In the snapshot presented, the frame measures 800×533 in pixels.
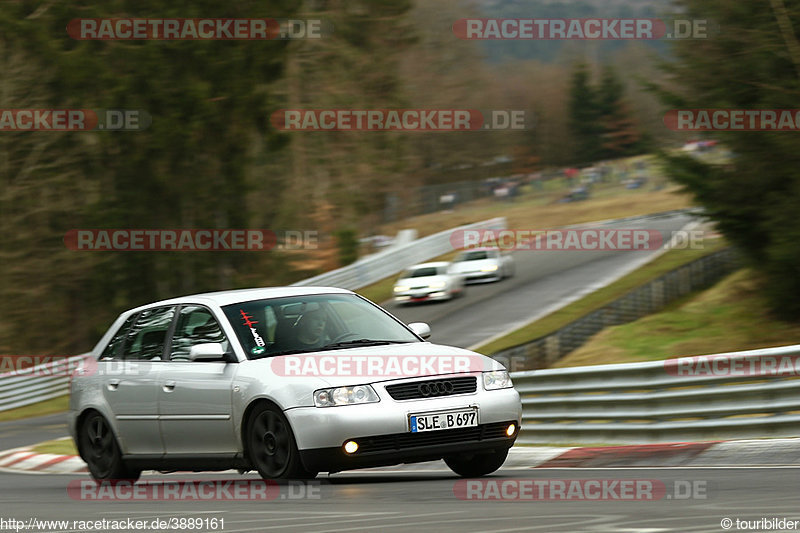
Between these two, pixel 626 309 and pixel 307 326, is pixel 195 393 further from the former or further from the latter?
pixel 626 309

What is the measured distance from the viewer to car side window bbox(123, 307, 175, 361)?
A: 32.9 feet

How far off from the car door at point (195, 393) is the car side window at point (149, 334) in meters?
0.16

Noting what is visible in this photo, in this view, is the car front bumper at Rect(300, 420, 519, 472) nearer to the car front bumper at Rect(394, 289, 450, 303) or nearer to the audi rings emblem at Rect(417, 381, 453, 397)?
the audi rings emblem at Rect(417, 381, 453, 397)

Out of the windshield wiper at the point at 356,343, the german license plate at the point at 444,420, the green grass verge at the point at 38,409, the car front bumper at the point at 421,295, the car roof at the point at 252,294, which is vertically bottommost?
the green grass verge at the point at 38,409

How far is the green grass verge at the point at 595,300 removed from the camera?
95.3ft

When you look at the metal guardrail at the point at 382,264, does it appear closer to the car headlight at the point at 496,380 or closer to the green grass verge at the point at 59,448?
the green grass verge at the point at 59,448

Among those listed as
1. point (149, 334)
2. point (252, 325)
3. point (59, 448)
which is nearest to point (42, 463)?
point (59, 448)

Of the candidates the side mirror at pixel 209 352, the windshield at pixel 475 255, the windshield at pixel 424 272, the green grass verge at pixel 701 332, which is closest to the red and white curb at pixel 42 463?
the side mirror at pixel 209 352

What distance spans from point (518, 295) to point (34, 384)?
46.7 ft

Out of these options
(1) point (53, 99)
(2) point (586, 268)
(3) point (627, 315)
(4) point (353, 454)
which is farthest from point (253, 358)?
(2) point (586, 268)

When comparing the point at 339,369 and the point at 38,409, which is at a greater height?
the point at 339,369

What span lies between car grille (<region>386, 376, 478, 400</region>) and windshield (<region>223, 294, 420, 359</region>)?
0.81m

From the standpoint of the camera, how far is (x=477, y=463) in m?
9.24

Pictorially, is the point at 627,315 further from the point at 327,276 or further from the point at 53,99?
the point at 53,99
